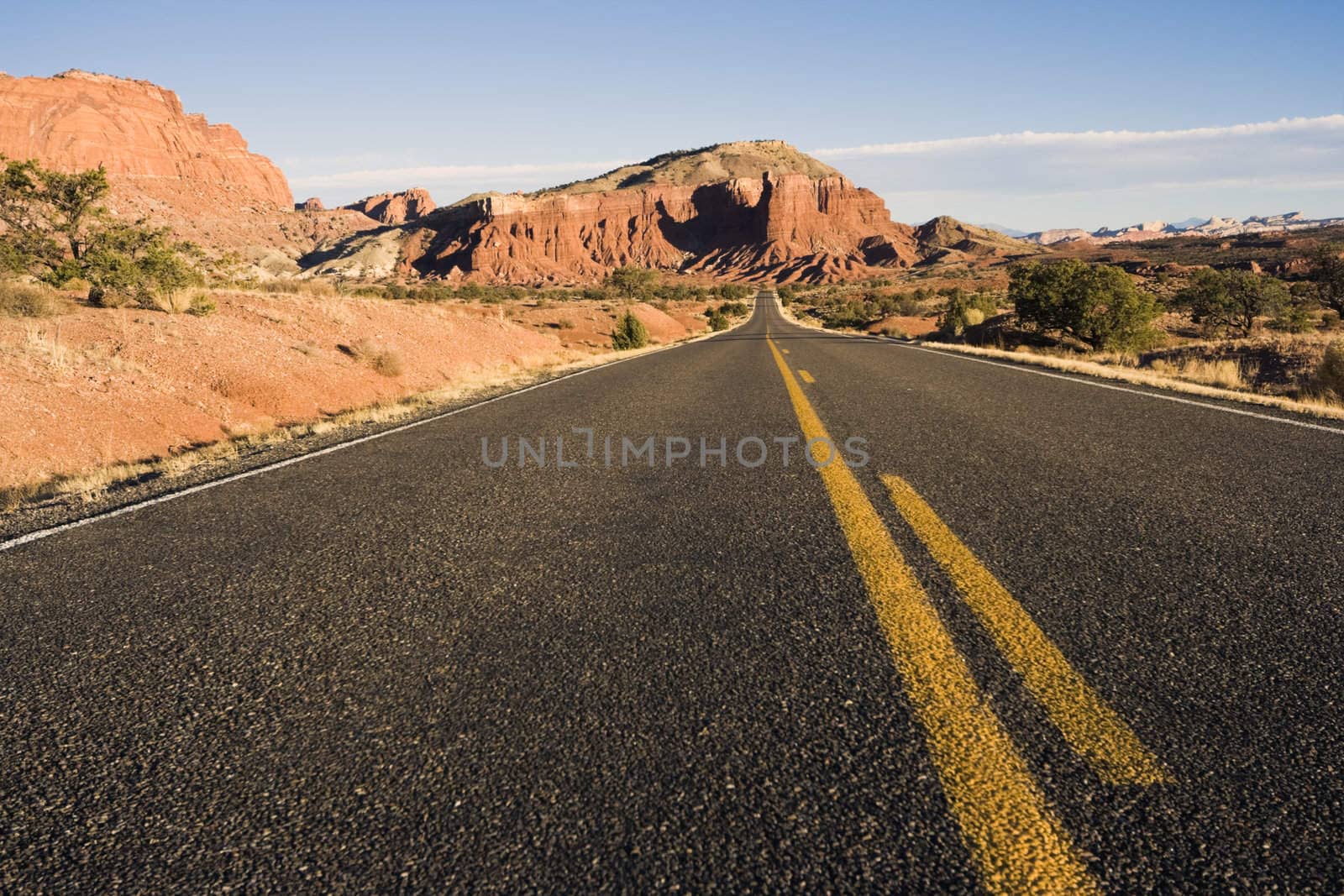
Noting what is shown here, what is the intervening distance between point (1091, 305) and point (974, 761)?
75.8 ft

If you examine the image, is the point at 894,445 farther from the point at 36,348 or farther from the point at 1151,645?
the point at 36,348

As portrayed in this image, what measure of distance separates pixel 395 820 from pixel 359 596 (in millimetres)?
1496

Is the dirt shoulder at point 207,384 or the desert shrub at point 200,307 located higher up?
the desert shrub at point 200,307

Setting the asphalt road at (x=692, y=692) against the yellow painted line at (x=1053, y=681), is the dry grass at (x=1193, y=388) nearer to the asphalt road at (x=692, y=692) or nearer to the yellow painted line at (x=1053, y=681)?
the asphalt road at (x=692, y=692)

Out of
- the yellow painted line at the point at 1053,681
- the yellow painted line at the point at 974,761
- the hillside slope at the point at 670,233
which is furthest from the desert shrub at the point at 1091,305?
the hillside slope at the point at 670,233

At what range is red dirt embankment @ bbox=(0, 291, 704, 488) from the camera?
9.46 meters

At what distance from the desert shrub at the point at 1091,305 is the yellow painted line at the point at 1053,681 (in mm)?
21210

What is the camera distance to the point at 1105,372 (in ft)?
36.9

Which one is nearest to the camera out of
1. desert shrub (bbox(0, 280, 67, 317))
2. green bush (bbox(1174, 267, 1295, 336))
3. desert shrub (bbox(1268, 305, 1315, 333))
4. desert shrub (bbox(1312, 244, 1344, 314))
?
desert shrub (bbox(0, 280, 67, 317))

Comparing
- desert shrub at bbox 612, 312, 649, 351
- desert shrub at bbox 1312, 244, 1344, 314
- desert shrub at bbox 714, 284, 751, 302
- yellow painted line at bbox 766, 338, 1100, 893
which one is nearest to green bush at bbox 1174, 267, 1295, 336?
desert shrub at bbox 1312, 244, 1344, 314

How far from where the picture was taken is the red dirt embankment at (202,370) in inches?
372

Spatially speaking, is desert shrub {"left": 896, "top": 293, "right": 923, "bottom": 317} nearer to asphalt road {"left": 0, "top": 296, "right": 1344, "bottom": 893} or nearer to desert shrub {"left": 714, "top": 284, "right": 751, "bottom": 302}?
desert shrub {"left": 714, "top": 284, "right": 751, "bottom": 302}

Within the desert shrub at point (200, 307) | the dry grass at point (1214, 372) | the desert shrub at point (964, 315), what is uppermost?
the desert shrub at point (200, 307)

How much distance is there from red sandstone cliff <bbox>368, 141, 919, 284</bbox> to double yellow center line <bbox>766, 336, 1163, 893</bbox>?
14322cm
